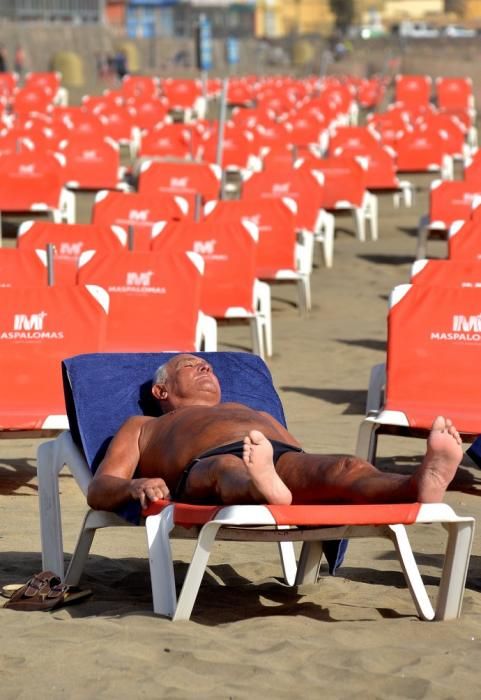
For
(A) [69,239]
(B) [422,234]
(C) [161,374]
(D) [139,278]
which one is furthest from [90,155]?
(C) [161,374]

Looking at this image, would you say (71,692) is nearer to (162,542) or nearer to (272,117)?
(162,542)

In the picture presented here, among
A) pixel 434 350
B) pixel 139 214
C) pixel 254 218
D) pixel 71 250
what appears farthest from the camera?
pixel 254 218

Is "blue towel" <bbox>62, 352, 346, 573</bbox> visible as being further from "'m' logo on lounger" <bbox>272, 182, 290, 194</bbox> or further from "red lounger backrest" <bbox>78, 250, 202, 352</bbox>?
"'m' logo on lounger" <bbox>272, 182, 290, 194</bbox>

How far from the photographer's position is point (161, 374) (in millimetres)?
6105

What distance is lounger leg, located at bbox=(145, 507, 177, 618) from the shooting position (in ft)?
16.7

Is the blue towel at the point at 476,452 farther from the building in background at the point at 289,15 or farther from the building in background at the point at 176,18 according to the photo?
the building in background at the point at 289,15

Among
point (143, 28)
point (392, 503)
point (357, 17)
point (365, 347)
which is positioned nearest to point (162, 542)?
point (392, 503)

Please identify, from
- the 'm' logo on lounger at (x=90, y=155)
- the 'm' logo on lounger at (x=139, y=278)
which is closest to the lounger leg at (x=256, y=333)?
the 'm' logo on lounger at (x=139, y=278)

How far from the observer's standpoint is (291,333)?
41.7 feet

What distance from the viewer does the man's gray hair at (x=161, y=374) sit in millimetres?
6082

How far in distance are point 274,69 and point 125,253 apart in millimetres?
51976

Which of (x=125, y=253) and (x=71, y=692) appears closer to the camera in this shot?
(x=71, y=692)

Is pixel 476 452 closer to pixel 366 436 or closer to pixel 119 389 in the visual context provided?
pixel 366 436

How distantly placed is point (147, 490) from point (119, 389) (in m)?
0.92
